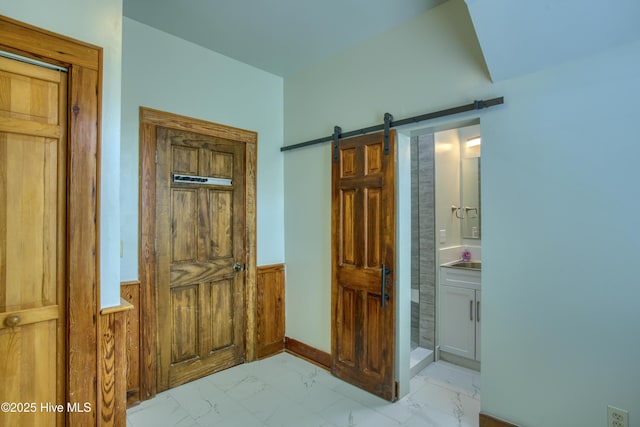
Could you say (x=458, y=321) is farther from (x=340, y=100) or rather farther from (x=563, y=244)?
(x=340, y=100)

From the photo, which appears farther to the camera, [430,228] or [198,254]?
[430,228]

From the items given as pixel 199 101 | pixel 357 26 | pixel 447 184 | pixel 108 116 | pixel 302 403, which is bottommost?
pixel 302 403

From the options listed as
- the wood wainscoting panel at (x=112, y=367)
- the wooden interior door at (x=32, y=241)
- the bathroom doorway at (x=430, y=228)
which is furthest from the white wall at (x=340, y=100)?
the wooden interior door at (x=32, y=241)

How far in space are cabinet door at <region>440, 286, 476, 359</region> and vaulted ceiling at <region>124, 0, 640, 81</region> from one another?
201 cm

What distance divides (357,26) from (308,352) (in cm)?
299

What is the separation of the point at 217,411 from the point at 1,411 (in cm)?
127

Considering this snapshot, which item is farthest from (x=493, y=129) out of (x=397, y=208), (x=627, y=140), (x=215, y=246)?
(x=215, y=246)

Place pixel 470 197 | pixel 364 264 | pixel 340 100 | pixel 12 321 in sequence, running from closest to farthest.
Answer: pixel 12 321
pixel 364 264
pixel 340 100
pixel 470 197

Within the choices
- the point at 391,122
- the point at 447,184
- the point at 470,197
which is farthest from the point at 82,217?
the point at 470,197

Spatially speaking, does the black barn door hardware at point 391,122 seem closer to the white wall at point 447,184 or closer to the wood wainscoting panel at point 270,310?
A: the white wall at point 447,184

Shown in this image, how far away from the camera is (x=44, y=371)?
152 cm

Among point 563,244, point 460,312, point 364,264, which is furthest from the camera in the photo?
point 460,312

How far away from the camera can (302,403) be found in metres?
2.45

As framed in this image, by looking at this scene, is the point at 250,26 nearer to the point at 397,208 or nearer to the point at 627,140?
the point at 397,208
